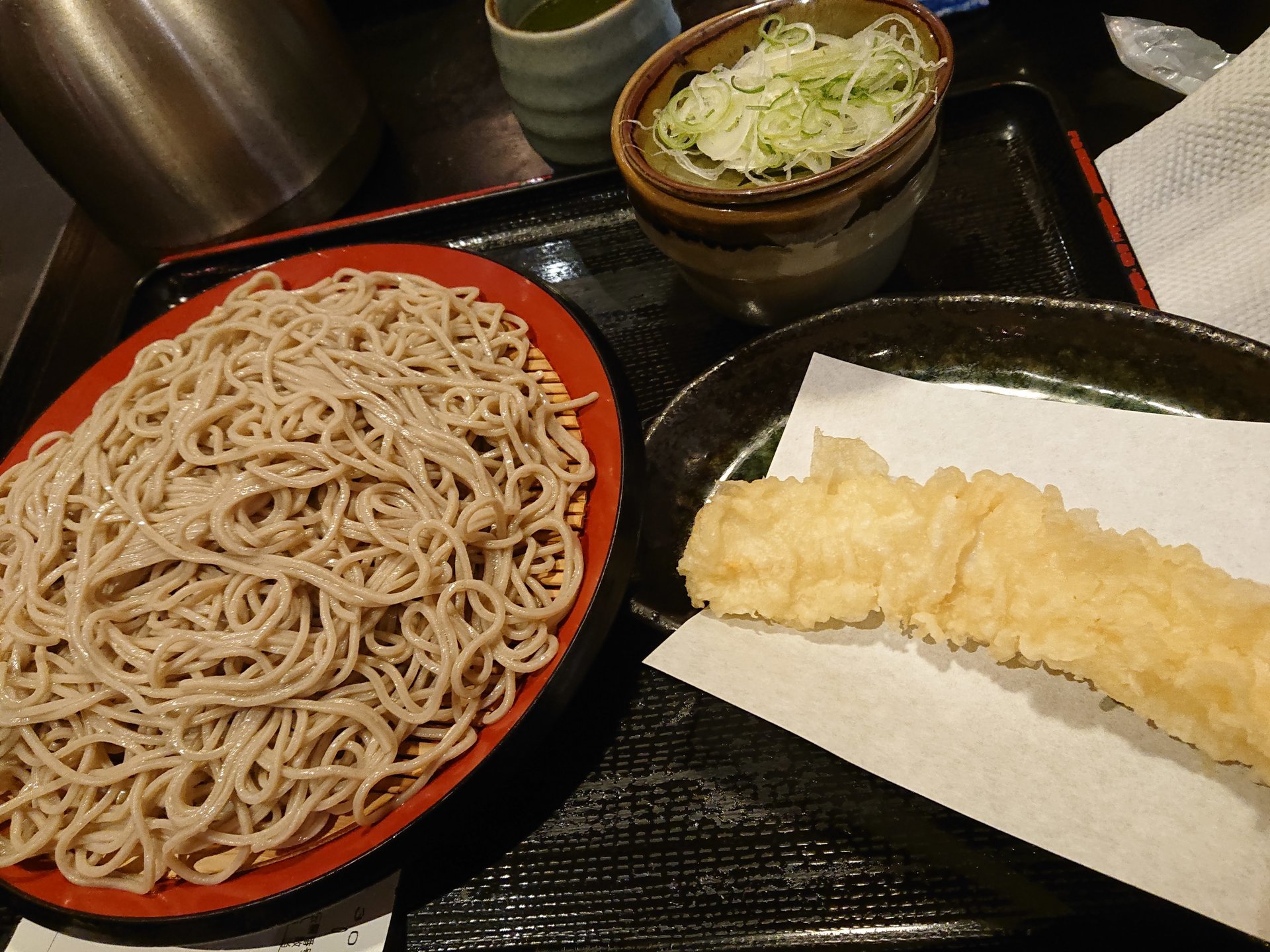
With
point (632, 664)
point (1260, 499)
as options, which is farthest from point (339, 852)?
point (1260, 499)

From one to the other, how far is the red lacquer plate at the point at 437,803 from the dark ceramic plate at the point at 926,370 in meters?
0.14

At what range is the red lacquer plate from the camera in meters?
1.26

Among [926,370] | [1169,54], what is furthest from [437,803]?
[1169,54]

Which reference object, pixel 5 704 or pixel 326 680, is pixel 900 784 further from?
pixel 5 704

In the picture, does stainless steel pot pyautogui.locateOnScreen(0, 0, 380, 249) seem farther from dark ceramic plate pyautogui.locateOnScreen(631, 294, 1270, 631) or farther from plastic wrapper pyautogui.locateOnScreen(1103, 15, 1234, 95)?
plastic wrapper pyautogui.locateOnScreen(1103, 15, 1234, 95)

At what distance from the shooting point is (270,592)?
157 cm

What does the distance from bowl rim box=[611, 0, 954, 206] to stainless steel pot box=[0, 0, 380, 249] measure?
1516 millimetres

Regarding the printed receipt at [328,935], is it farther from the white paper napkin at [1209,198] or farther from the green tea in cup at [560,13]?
the green tea in cup at [560,13]

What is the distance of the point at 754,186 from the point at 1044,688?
3.90ft

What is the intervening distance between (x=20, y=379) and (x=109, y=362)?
36.1 inches

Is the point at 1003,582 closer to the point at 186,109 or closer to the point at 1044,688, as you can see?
the point at 1044,688

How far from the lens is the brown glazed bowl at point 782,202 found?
150cm

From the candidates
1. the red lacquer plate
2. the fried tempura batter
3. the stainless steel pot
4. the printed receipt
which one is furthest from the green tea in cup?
the printed receipt

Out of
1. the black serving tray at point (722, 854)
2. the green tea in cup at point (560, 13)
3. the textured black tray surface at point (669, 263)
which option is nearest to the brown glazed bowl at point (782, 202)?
the textured black tray surface at point (669, 263)
